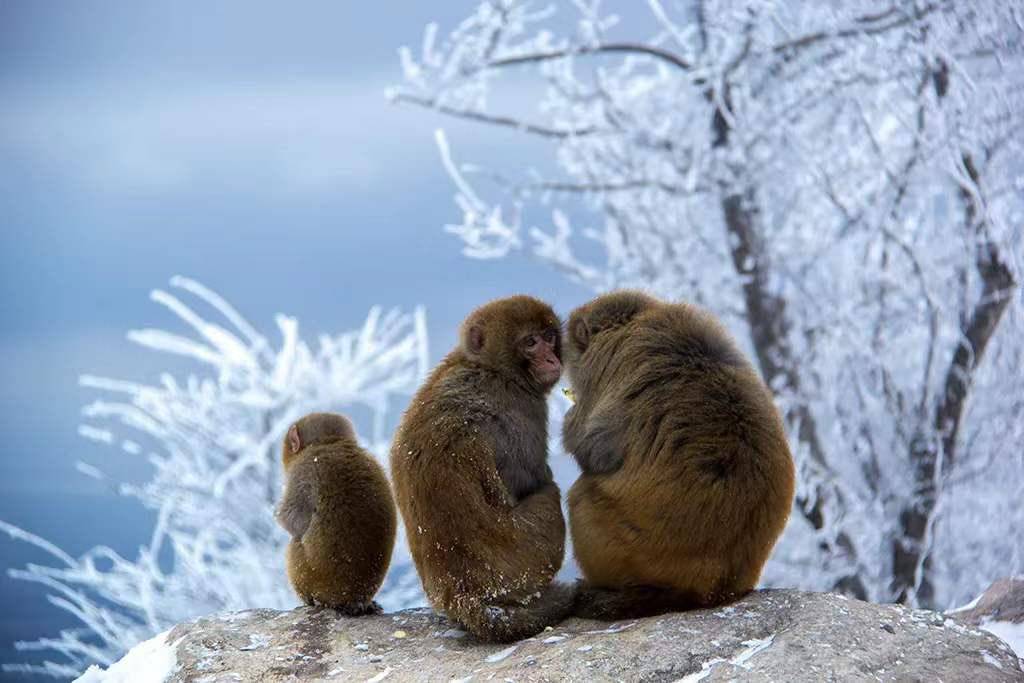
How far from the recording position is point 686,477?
10.3 feet

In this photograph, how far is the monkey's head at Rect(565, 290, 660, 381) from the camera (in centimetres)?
344

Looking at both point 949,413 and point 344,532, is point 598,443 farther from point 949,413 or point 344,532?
point 949,413

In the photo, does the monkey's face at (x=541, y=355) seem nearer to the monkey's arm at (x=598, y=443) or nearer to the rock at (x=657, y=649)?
the monkey's arm at (x=598, y=443)

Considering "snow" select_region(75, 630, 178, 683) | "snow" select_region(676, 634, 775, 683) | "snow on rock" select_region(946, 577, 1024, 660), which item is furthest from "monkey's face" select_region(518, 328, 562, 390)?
"snow on rock" select_region(946, 577, 1024, 660)

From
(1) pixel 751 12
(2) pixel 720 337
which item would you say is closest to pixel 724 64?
(1) pixel 751 12

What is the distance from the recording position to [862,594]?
27.6ft

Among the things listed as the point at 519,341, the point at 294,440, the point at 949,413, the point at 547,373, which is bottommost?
the point at 949,413

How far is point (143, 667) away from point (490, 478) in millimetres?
1287

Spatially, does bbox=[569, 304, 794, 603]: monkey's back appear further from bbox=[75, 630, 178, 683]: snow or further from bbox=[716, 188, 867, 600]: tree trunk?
bbox=[716, 188, 867, 600]: tree trunk

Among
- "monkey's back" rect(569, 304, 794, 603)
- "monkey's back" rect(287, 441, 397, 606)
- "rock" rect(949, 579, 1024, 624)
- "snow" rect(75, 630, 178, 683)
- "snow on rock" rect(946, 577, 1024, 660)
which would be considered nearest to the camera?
"monkey's back" rect(569, 304, 794, 603)

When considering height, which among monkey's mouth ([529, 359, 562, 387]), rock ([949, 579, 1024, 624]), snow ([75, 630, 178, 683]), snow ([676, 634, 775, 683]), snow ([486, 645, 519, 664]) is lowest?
rock ([949, 579, 1024, 624])

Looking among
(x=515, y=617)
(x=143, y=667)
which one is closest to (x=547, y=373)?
(x=515, y=617)

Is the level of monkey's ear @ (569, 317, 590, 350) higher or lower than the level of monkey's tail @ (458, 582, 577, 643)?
higher

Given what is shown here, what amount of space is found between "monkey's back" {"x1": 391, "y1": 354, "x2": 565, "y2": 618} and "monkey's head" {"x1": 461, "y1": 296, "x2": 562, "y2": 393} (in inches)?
3.6
